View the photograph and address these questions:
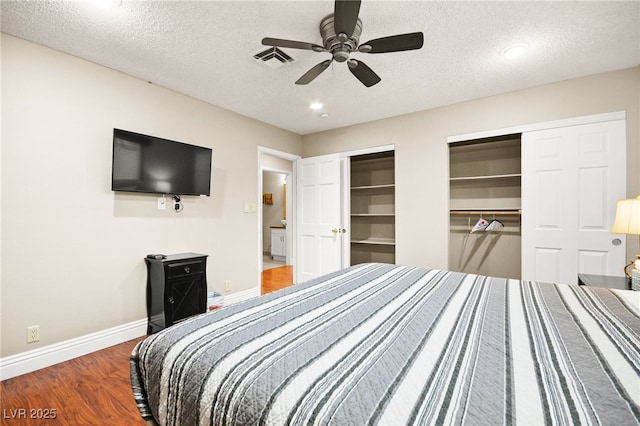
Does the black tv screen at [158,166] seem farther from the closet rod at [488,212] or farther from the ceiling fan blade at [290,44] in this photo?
the closet rod at [488,212]

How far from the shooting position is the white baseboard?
2143mm

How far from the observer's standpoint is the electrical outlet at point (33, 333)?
2236 mm

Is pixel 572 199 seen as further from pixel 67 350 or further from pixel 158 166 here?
pixel 67 350

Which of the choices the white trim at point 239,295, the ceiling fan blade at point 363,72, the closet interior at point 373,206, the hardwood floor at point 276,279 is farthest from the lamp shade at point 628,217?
the hardwood floor at point 276,279

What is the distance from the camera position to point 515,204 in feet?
12.2

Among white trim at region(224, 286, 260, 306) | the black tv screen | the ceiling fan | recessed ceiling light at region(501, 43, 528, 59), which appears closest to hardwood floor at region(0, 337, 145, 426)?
white trim at region(224, 286, 260, 306)

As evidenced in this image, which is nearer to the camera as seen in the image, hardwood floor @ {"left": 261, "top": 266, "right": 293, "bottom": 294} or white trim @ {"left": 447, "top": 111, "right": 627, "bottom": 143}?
white trim @ {"left": 447, "top": 111, "right": 627, "bottom": 143}

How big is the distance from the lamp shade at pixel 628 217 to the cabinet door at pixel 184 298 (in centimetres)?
356

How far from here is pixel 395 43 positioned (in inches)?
74.0

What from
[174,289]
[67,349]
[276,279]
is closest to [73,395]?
[67,349]

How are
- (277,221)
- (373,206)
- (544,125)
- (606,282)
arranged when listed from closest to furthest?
1. (606,282)
2. (544,125)
3. (373,206)
4. (277,221)

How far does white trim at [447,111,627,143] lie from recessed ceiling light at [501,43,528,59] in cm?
94

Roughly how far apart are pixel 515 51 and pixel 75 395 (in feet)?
13.6

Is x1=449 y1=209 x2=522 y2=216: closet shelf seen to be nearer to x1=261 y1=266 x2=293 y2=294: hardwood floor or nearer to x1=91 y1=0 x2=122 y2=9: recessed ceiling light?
x1=261 y1=266 x2=293 y2=294: hardwood floor
